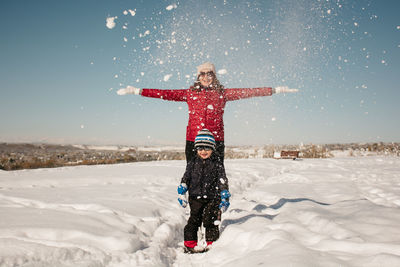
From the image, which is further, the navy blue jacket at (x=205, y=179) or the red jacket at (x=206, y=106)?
the red jacket at (x=206, y=106)

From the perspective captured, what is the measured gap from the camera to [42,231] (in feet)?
6.60

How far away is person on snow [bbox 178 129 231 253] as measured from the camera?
107 inches

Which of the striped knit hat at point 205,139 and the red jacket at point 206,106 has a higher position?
the red jacket at point 206,106

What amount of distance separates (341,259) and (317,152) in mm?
17526

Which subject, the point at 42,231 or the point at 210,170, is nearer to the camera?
the point at 42,231

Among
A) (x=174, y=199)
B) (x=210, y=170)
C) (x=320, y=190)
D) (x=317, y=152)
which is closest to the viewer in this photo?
(x=210, y=170)

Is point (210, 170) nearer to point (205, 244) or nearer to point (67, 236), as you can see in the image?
point (205, 244)

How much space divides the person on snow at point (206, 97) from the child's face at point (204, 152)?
0.21m

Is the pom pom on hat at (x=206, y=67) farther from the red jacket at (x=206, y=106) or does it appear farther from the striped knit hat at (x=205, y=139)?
the striped knit hat at (x=205, y=139)

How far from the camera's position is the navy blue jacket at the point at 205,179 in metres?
2.87

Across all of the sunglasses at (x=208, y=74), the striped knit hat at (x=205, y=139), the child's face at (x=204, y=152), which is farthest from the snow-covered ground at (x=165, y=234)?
the sunglasses at (x=208, y=74)

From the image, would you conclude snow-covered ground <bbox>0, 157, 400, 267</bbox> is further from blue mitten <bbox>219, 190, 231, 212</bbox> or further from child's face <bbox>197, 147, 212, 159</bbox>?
child's face <bbox>197, 147, 212, 159</bbox>

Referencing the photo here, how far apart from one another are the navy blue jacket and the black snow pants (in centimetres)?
8

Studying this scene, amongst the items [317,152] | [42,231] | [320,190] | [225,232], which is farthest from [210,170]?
[317,152]
